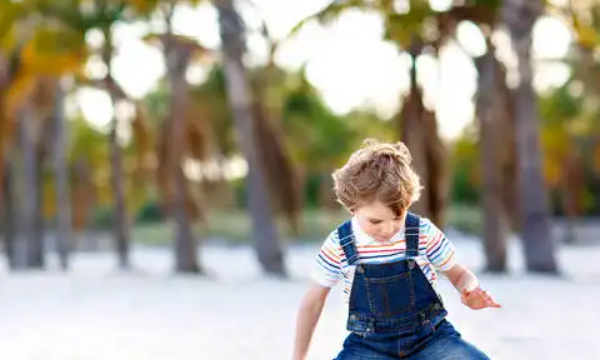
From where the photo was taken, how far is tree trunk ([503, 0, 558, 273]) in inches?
583

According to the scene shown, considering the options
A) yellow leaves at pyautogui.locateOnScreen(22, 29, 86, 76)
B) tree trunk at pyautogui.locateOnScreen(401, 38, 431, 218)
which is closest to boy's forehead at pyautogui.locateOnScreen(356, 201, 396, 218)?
tree trunk at pyautogui.locateOnScreen(401, 38, 431, 218)

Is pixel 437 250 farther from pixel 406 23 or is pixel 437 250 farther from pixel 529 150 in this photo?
pixel 529 150

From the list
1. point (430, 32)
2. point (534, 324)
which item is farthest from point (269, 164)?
point (534, 324)

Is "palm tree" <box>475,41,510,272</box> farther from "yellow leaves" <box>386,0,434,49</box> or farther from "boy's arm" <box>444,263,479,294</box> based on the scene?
"boy's arm" <box>444,263,479,294</box>

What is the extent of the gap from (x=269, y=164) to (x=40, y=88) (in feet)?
21.0

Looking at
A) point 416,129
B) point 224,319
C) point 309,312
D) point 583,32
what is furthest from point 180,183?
point 309,312

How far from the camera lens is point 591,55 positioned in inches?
725

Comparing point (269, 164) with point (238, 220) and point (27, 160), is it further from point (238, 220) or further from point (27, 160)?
point (238, 220)

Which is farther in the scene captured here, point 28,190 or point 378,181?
point 28,190

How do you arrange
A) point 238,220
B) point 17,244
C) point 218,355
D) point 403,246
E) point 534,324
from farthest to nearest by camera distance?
point 238,220
point 17,244
point 534,324
point 218,355
point 403,246

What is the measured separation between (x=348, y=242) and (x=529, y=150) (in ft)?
39.8

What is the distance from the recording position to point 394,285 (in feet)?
11.0

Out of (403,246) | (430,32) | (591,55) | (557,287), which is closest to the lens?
(403,246)

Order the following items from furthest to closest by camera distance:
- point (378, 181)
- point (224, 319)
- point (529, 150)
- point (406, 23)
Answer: point (529, 150) < point (406, 23) < point (224, 319) < point (378, 181)
